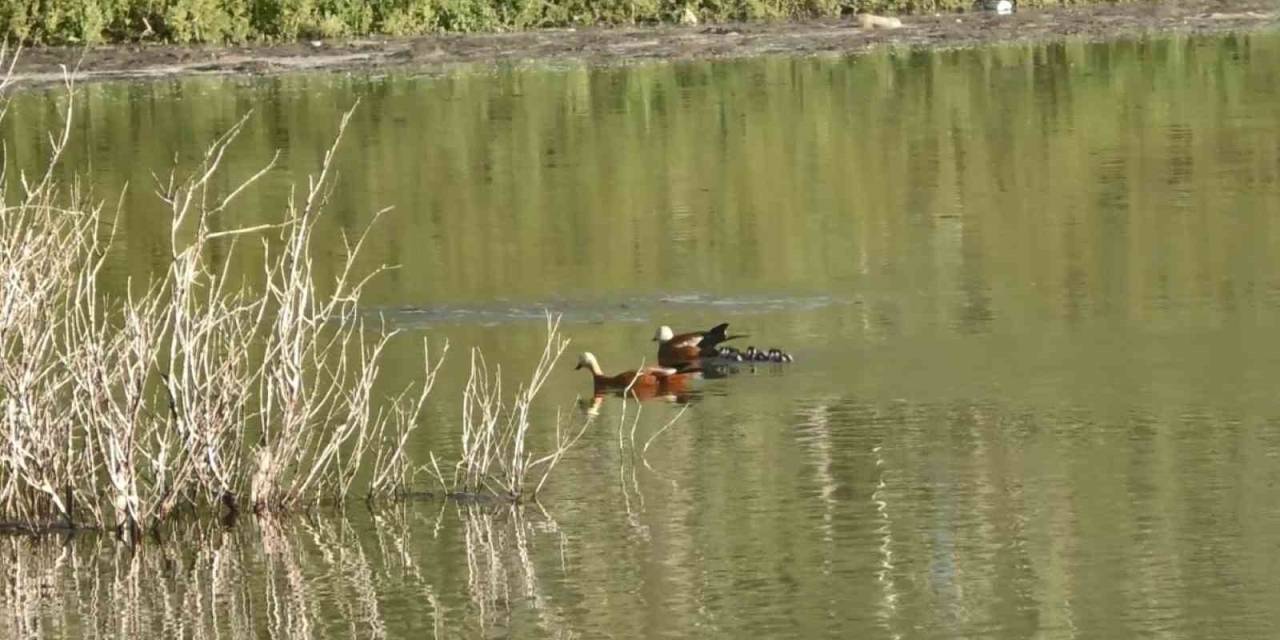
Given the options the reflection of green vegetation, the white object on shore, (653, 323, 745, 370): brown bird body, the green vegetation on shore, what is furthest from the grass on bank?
the white object on shore

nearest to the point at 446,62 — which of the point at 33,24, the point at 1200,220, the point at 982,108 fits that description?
the point at 33,24

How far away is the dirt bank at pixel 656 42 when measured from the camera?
117 feet

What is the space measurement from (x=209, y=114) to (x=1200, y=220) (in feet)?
46.7

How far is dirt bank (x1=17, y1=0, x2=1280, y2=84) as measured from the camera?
3575 cm

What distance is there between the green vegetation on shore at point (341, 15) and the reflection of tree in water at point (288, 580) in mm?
26592

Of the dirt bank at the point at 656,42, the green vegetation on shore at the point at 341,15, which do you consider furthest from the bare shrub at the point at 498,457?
the green vegetation on shore at the point at 341,15

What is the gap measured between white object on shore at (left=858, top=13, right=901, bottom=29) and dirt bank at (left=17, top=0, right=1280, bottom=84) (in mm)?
180

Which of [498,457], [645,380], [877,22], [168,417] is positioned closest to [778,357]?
[645,380]

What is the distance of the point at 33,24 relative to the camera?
37.2 m

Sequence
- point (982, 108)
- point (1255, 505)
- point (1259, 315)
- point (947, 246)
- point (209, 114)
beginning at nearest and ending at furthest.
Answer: point (1255, 505) → point (1259, 315) → point (947, 246) → point (982, 108) → point (209, 114)

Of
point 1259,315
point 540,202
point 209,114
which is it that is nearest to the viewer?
point 1259,315

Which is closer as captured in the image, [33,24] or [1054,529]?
[1054,529]

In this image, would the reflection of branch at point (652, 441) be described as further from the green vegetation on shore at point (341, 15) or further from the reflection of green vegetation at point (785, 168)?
the green vegetation on shore at point (341, 15)

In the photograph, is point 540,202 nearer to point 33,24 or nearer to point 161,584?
point 161,584
